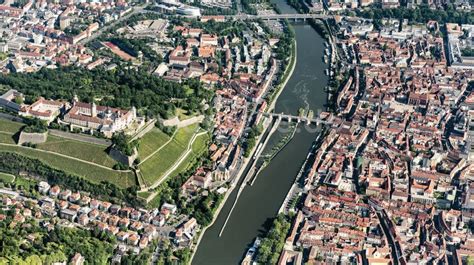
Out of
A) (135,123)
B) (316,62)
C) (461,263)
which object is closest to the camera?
(461,263)

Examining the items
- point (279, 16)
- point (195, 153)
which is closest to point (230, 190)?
point (195, 153)

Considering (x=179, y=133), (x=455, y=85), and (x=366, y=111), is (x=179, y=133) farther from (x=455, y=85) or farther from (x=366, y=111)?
(x=455, y=85)

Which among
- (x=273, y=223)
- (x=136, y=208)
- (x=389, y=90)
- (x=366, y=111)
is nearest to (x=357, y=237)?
(x=273, y=223)

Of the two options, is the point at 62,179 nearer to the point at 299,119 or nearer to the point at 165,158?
the point at 165,158

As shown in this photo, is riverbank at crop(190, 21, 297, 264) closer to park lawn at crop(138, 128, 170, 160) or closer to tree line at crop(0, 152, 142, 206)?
tree line at crop(0, 152, 142, 206)

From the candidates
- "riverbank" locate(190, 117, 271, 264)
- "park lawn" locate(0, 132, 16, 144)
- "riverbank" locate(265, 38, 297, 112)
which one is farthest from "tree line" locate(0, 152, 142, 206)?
"riverbank" locate(265, 38, 297, 112)
